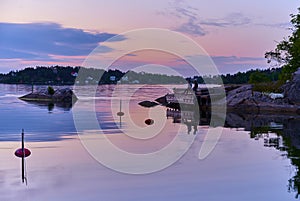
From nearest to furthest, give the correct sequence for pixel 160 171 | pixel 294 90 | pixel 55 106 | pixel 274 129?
pixel 160 171, pixel 274 129, pixel 294 90, pixel 55 106

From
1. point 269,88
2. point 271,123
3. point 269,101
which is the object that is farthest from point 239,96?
point 271,123

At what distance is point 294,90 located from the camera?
140 feet

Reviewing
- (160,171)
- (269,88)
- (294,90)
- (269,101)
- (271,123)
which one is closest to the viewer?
(160,171)

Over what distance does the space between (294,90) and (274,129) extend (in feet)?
49.4

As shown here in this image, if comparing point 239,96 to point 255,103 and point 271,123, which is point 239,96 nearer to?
point 255,103

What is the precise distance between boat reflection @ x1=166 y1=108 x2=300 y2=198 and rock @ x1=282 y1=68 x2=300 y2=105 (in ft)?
14.6

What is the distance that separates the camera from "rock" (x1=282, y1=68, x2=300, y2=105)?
42.6m

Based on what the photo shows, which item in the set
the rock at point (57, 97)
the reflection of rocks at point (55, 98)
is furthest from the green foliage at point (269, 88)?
the rock at point (57, 97)

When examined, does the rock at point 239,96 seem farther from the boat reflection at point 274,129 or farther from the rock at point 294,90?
the boat reflection at point 274,129

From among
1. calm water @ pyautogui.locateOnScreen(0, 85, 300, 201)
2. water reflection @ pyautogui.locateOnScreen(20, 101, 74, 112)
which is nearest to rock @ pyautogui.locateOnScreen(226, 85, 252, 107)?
water reflection @ pyautogui.locateOnScreen(20, 101, 74, 112)

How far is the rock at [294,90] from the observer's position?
42.6 m

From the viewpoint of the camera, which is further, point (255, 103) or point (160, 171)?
point (255, 103)

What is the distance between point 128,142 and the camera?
75.4 ft

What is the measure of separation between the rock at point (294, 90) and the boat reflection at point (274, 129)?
4.44m
